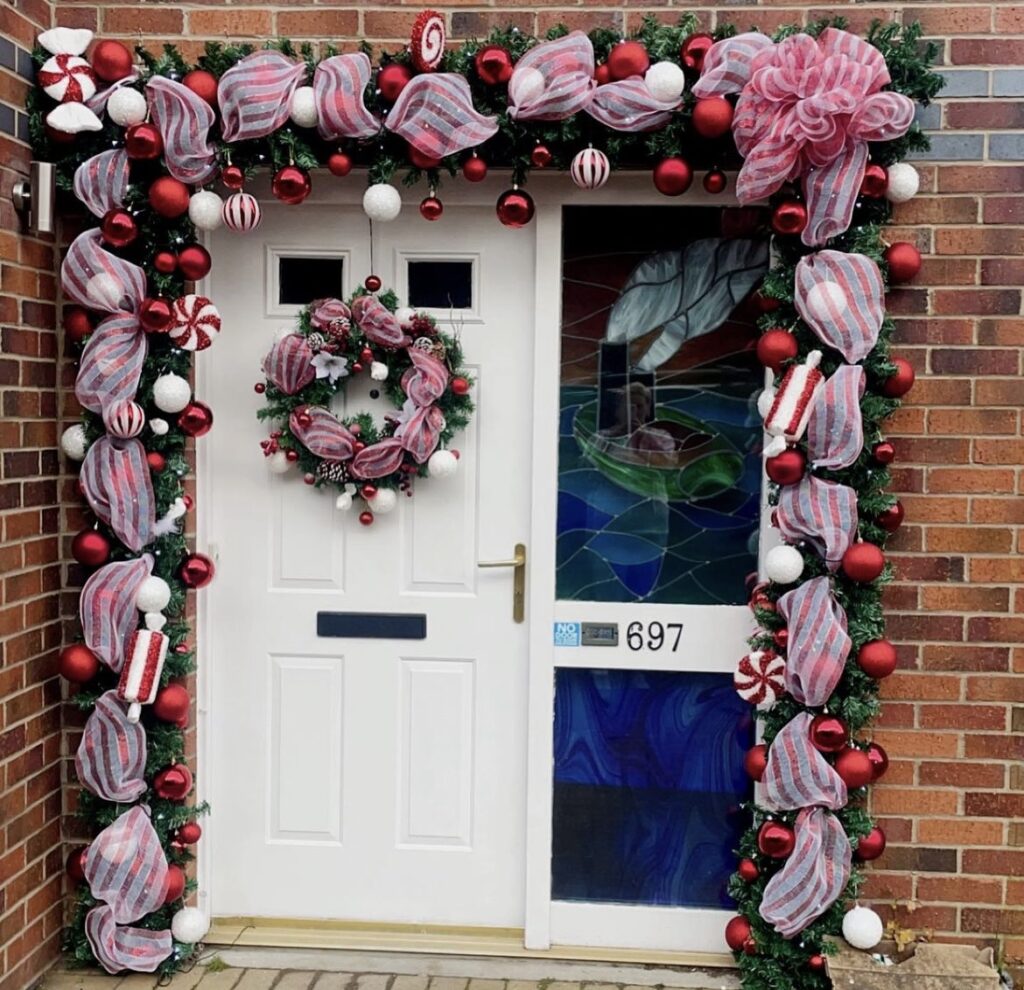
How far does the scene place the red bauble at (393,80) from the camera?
120 inches

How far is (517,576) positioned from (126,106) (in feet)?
5.75

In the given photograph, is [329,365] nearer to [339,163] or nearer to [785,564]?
[339,163]

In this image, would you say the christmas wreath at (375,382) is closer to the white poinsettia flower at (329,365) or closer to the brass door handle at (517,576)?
the white poinsettia flower at (329,365)

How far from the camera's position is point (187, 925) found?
10.8 ft

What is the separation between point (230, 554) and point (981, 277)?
238cm

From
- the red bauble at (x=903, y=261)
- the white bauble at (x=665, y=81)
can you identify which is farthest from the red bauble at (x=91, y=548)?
the red bauble at (x=903, y=261)

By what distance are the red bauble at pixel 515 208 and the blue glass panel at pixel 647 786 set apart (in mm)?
1371

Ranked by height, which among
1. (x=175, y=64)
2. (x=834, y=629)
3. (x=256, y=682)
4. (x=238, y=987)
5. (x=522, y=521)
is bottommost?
(x=238, y=987)

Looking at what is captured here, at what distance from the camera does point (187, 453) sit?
3393mm

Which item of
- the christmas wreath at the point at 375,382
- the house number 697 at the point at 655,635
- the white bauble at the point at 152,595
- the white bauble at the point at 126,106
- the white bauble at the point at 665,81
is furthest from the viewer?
the house number 697 at the point at 655,635

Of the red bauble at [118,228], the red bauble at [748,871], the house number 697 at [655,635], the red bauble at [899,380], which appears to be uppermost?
the red bauble at [118,228]

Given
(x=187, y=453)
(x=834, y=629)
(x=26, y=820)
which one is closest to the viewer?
(x=834, y=629)

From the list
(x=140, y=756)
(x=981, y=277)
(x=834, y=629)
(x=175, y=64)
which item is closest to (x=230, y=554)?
(x=140, y=756)

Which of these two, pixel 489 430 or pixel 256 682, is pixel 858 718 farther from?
pixel 256 682
